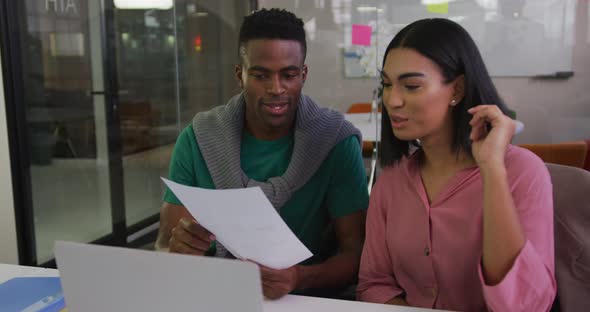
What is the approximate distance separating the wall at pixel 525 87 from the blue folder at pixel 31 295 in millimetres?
3820

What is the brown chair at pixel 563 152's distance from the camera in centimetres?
245

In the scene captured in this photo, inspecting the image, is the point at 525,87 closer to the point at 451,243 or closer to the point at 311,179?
the point at 311,179

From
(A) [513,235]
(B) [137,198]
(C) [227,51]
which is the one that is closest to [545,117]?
(C) [227,51]

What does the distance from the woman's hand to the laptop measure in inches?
24.1

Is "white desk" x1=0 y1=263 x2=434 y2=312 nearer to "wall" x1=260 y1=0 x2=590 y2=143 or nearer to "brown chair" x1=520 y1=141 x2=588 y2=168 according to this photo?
"brown chair" x1=520 y1=141 x2=588 y2=168

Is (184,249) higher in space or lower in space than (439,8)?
lower

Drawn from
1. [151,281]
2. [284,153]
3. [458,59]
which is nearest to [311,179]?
[284,153]

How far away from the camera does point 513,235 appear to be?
1008mm

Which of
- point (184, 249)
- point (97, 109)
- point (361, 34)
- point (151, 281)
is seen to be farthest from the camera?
point (361, 34)

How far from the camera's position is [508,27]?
15.9ft

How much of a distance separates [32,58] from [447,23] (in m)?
2.63

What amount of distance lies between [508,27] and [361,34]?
1300mm

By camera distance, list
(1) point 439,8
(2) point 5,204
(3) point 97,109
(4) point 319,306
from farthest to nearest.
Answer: (1) point 439,8, (3) point 97,109, (2) point 5,204, (4) point 319,306

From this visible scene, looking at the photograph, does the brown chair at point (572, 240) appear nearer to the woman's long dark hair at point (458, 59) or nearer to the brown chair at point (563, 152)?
the woman's long dark hair at point (458, 59)
